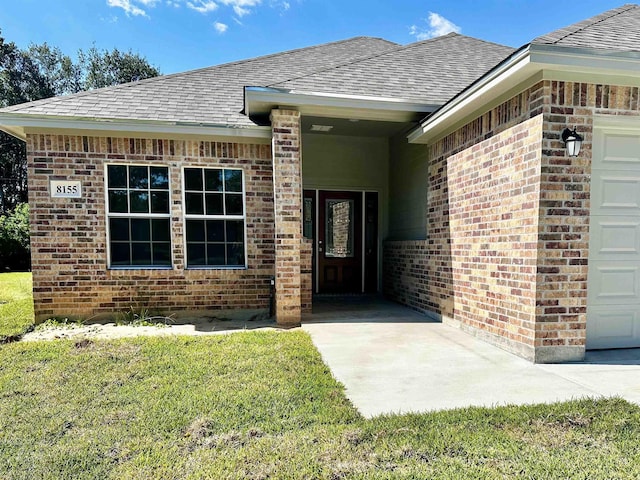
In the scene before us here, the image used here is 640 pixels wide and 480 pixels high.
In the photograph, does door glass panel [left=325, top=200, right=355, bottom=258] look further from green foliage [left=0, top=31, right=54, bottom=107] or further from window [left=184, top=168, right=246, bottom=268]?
green foliage [left=0, top=31, right=54, bottom=107]

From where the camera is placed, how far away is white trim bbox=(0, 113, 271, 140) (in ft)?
18.1

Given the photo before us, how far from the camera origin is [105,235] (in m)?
5.98

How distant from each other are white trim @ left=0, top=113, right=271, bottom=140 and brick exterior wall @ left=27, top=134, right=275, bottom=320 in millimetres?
237

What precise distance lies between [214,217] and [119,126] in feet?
6.55

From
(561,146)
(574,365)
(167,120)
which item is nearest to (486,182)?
(561,146)

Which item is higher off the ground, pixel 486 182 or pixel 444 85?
pixel 444 85

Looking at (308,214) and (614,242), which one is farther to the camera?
(308,214)

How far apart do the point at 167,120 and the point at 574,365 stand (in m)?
6.33

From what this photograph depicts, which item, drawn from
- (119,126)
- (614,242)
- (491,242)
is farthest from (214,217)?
(614,242)

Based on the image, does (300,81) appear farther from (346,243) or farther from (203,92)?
(346,243)

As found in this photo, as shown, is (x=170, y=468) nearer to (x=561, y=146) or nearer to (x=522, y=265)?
(x=522, y=265)

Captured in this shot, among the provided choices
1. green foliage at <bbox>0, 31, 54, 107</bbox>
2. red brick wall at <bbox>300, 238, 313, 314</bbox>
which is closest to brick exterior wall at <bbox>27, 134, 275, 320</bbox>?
red brick wall at <bbox>300, 238, 313, 314</bbox>

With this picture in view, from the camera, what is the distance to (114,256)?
6.12 metres

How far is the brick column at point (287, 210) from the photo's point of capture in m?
5.47
